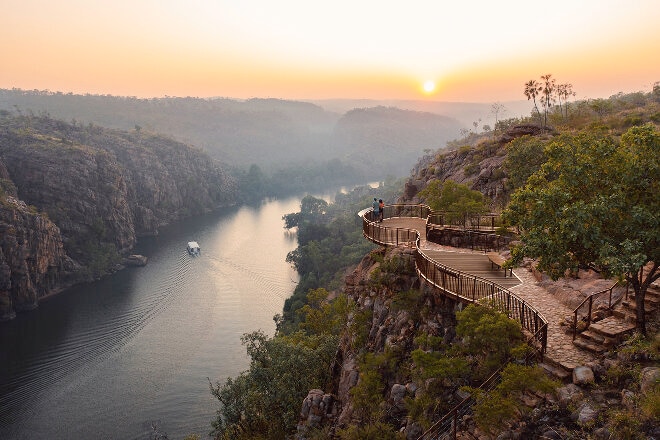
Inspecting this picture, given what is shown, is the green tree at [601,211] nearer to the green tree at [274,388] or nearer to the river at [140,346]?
the green tree at [274,388]

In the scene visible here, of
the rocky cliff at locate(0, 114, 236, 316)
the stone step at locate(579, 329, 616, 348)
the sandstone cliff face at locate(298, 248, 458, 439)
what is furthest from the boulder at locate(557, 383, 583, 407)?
the rocky cliff at locate(0, 114, 236, 316)

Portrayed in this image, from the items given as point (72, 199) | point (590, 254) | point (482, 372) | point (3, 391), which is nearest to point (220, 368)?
point (3, 391)

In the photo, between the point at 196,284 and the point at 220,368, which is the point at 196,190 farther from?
the point at 220,368

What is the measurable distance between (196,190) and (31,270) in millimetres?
85044

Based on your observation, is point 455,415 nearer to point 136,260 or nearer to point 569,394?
point 569,394

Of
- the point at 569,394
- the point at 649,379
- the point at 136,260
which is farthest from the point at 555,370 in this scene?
the point at 136,260

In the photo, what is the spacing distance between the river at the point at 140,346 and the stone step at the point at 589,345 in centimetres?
3799

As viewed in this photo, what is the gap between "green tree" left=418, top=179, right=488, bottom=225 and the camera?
1075 inches

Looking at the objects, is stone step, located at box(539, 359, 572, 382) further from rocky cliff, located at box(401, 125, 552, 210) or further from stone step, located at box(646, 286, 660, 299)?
rocky cliff, located at box(401, 125, 552, 210)

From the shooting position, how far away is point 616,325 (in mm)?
13648

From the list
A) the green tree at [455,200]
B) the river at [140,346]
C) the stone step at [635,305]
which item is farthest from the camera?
the river at [140,346]

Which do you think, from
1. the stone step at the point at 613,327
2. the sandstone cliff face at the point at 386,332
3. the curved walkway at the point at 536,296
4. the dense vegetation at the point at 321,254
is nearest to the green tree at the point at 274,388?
the sandstone cliff face at the point at 386,332

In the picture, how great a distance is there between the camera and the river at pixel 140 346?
1797 inches

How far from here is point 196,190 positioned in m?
165
